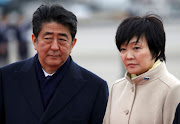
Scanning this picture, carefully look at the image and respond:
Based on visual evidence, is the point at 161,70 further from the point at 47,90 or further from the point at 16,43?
the point at 16,43

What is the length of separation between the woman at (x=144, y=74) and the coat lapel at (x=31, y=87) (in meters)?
0.57

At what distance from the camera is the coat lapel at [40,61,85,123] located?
3119 millimetres

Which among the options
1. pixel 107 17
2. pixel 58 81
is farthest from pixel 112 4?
pixel 58 81

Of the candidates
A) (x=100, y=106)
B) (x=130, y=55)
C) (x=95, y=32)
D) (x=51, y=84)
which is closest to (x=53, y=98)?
(x=51, y=84)

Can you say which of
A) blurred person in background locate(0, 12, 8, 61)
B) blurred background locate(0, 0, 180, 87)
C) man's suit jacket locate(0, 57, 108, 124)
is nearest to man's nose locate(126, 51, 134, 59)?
man's suit jacket locate(0, 57, 108, 124)

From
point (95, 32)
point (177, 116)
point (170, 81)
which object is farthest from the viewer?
point (95, 32)

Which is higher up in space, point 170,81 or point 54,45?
point 54,45

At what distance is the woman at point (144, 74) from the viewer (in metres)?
2.84

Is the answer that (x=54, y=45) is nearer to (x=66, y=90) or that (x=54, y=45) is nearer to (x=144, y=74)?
(x=66, y=90)

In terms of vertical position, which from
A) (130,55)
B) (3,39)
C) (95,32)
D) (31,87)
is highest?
(95,32)

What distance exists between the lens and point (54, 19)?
122 inches

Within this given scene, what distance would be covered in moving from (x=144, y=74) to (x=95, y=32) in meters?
17.7

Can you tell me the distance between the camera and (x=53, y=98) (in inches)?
124

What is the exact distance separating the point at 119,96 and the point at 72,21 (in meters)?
0.68
